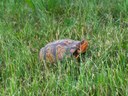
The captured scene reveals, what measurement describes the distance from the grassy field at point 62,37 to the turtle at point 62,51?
54mm

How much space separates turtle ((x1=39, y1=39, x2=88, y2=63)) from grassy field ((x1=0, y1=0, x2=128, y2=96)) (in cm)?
5

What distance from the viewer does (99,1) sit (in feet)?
9.70

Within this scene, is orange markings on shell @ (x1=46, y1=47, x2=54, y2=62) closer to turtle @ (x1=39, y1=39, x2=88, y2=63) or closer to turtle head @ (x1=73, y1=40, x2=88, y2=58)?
turtle @ (x1=39, y1=39, x2=88, y2=63)

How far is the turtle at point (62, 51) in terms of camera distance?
2115 mm

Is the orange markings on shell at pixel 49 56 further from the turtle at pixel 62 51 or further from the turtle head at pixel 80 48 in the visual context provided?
the turtle head at pixel 80 48

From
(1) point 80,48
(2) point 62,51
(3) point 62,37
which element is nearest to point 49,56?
(2) point 62,51

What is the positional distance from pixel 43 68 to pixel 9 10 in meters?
1.14

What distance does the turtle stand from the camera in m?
2.12

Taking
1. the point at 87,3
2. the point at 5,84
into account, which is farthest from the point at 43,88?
the point at 87,3

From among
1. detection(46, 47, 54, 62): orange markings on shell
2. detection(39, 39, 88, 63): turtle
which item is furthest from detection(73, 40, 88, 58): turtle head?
detection(46, 47, 54, 62): orange markings on shell

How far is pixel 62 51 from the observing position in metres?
2.15

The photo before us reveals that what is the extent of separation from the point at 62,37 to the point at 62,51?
329 millimetres

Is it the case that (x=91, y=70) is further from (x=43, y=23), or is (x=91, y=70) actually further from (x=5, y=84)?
(x=43, y=23)

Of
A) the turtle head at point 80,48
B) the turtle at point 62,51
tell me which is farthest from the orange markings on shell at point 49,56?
the turtle head at point 80,48
